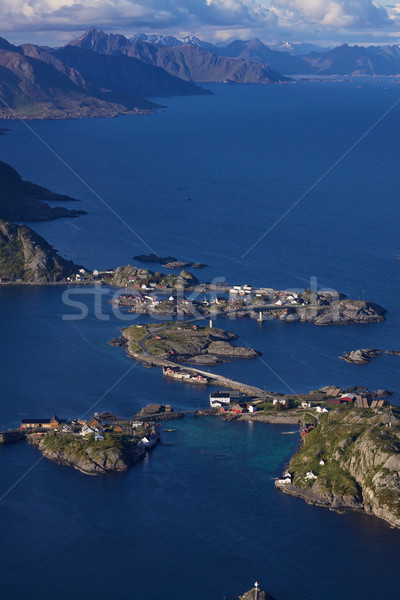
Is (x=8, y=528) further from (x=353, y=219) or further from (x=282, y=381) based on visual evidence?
(x=353, y=219)

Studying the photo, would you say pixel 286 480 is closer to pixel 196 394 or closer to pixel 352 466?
pixel 352 466

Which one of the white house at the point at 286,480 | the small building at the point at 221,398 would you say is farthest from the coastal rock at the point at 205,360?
the white house at the point at 286,480

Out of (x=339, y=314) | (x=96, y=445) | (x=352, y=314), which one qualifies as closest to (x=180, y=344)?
(x=339, y=314)

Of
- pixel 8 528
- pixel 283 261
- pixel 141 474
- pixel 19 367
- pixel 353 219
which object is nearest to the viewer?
pixel 8 528

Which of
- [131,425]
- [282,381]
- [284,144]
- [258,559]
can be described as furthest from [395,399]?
[284,144]

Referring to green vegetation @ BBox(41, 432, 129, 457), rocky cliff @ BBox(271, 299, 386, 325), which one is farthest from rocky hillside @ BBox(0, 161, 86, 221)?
green vegetation @ BBox(41, 432, 129, 457)

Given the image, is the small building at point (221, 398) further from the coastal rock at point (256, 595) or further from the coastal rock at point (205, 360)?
the coastal rock at point (256, 595)

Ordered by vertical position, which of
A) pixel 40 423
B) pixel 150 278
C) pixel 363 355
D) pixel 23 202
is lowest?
pixel 23 202
